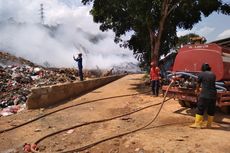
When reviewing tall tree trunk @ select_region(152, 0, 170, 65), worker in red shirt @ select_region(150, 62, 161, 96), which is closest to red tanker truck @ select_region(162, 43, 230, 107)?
worker in red shirt @ select_region(150, 62, 161, 96)

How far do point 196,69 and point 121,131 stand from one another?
3793mm

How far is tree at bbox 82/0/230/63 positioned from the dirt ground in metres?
6.36

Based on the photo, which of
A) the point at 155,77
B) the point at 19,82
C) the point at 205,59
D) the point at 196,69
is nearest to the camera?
the point at 205,59

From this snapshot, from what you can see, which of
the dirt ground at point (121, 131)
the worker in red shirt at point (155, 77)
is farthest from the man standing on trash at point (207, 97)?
the worker in red shirt at point (155, 77)

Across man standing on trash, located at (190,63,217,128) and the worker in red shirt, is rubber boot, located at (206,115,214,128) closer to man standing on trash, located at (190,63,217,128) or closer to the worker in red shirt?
man standing on trash, located at (190,63,217,128)

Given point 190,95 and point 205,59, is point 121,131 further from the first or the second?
point 205,59

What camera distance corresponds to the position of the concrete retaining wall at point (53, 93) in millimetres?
13969

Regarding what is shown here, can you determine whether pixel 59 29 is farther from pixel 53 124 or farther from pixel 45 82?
pixel 53 124

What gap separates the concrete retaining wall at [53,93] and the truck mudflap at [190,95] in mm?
4928

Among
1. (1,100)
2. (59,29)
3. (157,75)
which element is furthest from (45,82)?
(59,29)

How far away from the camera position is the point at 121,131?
32.4 feet

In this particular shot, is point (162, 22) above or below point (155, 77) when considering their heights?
above

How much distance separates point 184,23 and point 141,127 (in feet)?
53.3

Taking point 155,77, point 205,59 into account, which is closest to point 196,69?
point 205,59
